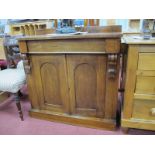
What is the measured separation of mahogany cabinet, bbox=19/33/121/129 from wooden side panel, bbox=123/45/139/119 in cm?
10

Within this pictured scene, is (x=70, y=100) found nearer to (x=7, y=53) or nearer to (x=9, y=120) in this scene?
(x=9, y=120)

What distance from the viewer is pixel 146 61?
1059 mm

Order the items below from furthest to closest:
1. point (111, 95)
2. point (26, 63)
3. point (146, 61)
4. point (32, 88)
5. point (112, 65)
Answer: point (32, 88), point (26, 63), point (111, 95), point (112, 65), point (146, 61)

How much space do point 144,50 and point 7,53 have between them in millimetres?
1621

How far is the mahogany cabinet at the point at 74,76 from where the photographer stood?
1.18m

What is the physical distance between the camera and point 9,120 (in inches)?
64.3

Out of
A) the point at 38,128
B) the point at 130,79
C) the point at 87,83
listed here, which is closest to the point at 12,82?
the point at 38,128

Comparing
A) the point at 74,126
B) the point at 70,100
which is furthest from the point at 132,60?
the point at 74,126

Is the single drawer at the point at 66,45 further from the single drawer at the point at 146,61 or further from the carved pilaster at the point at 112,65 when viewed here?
the single drawer at the point at 146,61

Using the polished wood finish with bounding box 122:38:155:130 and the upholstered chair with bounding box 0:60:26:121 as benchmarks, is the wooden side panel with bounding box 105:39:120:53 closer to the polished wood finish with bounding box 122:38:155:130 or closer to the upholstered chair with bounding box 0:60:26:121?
the polished wood finish with bounding box 122:38:155:130

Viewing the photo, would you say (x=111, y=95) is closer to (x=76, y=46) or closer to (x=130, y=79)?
(x=130, y=79)

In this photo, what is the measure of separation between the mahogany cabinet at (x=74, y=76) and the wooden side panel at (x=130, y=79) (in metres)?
0.10

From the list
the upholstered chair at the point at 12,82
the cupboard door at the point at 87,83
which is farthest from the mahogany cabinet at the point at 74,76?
the upholstered chair at the point at 12,82

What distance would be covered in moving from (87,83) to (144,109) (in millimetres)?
510
